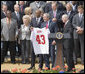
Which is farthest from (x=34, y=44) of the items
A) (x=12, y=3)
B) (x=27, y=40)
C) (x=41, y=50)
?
(x=12, y=3)

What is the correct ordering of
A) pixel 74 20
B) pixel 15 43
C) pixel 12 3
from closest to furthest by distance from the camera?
pixel 74 20 → pixel 15 43 → pixel 12 3

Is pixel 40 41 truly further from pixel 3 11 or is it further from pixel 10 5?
pixel 10 5

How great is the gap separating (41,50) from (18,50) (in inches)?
Result: 122

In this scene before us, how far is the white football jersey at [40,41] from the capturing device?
Answer: 13.3 metres

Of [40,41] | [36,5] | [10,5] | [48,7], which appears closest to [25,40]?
[48,7]

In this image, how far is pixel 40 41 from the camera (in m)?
13.5

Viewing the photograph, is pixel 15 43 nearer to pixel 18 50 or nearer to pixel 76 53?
pixel 18 50

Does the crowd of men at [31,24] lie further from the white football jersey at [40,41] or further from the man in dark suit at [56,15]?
the white football jersey at [40,41]

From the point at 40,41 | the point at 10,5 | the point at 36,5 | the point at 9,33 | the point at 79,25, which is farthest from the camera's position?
the point at 10,5

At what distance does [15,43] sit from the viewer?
15.9 m

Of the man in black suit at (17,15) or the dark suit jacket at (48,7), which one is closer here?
the man in black suit at (17,15)

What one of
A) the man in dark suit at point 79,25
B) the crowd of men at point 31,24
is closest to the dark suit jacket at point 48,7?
the crowd of men at point 31,24

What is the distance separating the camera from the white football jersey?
43.6 ft

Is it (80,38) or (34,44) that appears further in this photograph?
(80,38)
